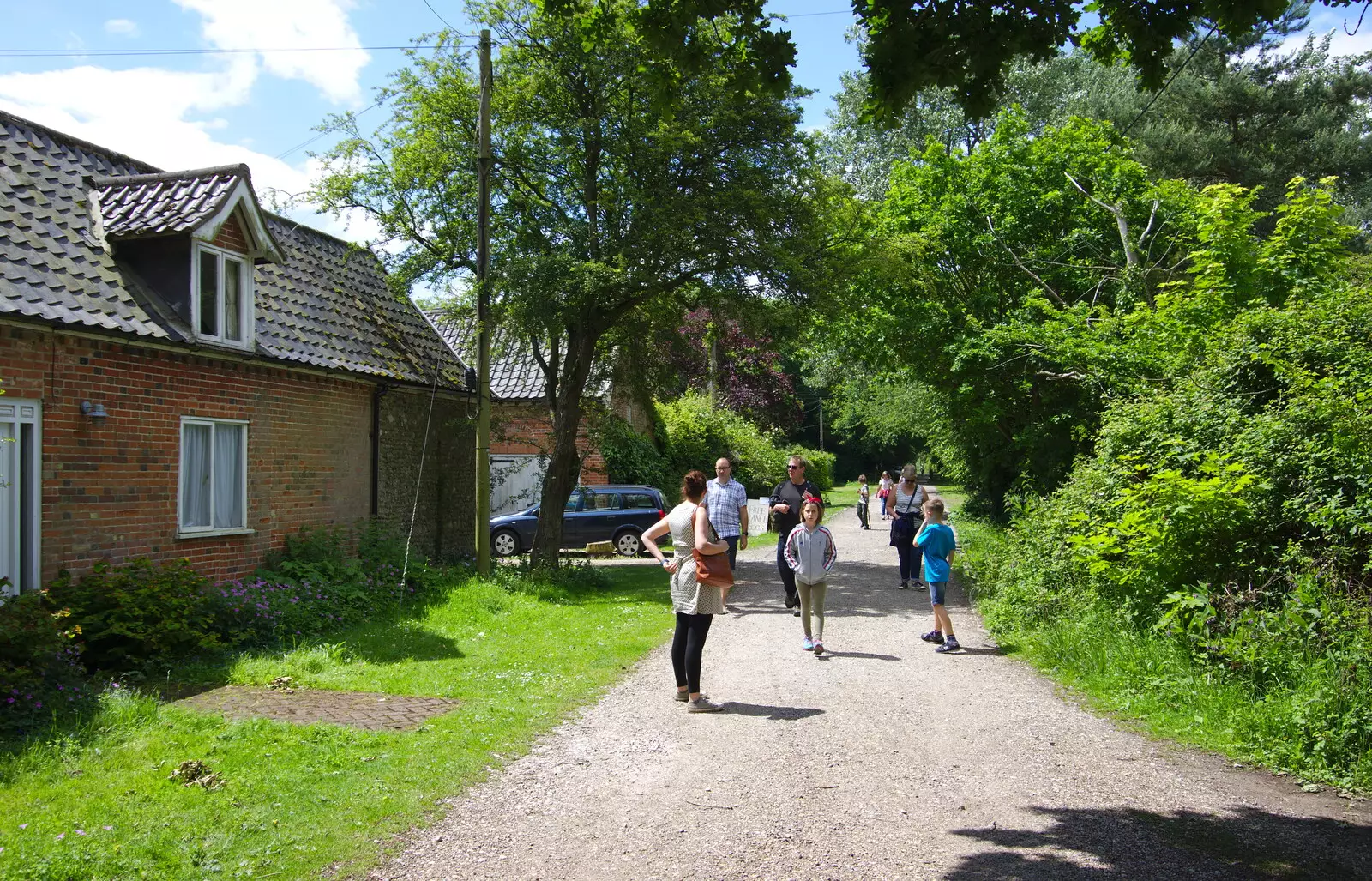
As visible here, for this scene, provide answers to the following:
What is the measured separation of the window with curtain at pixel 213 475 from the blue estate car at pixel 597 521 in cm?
906

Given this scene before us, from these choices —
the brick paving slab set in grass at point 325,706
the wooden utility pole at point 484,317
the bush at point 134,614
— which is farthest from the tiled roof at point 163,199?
the brick paving slab set in grass at point 325,706

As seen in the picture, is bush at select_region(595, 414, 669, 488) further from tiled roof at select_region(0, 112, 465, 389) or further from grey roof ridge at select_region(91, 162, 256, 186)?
grey roof ridge at select_region(91, 162, 256, 186)

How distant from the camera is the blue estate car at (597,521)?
67.9 feet

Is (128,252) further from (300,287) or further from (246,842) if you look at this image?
(246,842)

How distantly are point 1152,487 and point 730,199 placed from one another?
8.06 meters

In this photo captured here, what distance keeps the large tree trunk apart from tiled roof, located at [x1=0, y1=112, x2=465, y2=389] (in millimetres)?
2230

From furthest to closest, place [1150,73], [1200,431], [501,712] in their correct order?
[1200,431]
[501,712]
[1150,73]

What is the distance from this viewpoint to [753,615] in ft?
39.8

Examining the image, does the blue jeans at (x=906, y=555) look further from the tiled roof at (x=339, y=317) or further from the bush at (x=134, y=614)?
the bush at (x=134, y=614)

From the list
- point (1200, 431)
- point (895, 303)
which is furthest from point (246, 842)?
point (895, 303)

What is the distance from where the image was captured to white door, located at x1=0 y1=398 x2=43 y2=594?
27.7 feet

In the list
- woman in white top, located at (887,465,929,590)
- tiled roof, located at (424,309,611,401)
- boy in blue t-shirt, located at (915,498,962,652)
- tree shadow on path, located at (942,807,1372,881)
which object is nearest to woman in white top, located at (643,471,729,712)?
tree shadow on path, located at (942,807,1372,881)

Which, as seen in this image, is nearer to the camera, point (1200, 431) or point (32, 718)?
point (32, 718)

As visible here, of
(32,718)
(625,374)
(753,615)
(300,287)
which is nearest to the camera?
(32,718)
